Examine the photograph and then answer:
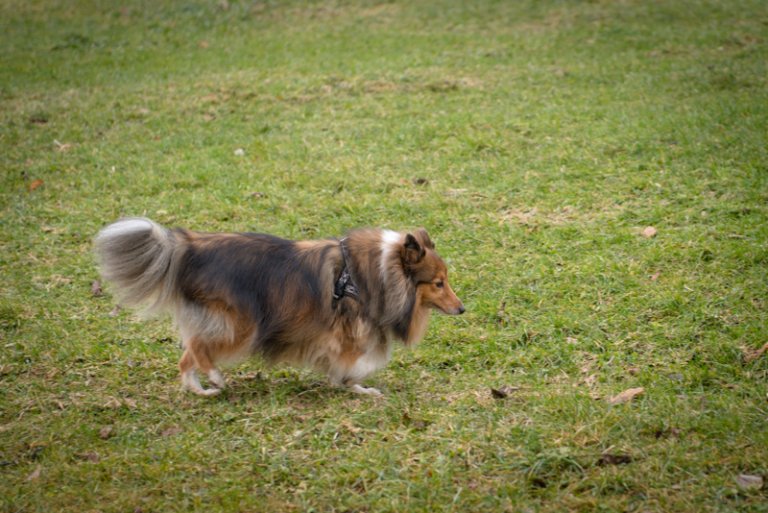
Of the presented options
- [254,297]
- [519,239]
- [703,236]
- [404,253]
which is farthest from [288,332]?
[703,236]

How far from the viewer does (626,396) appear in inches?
197

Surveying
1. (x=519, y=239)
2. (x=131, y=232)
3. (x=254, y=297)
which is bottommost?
(x=519, y=239)

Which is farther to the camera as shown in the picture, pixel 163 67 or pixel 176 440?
pixel 163 67

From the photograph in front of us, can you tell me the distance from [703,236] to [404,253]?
2886mm

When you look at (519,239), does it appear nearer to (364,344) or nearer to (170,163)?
(364,344)

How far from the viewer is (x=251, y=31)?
14336 mm

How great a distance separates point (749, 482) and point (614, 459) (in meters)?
0.61

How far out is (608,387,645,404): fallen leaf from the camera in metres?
4.96

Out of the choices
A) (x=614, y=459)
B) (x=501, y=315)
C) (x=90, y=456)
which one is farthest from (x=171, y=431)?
(x=501, y=315)

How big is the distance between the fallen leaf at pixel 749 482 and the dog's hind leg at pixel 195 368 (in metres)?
2.97

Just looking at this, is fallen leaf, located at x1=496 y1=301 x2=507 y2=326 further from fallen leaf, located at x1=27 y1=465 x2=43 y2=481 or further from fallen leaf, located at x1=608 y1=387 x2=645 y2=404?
fallen leaf, located at x1=27 y1=465 x2=43 y2=481

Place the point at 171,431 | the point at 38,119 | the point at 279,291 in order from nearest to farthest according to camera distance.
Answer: the point at 171,431 → the point at 279,291 → the point at 38,119

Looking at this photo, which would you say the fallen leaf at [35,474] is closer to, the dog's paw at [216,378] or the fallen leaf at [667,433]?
the dog's paw at [216,378]

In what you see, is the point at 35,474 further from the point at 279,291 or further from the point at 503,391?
the point at 503,391
